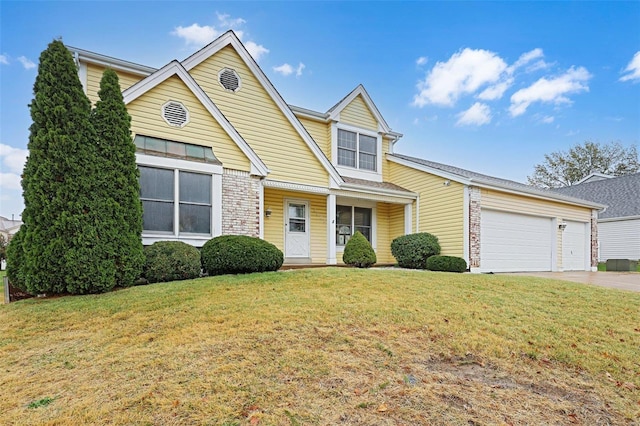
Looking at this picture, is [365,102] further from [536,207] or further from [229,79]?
[536,207]

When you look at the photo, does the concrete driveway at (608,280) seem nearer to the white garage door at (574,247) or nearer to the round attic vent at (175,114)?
the white garage door at (574,247)

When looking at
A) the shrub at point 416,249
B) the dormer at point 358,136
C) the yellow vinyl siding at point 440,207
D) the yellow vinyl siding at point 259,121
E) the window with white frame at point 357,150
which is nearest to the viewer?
the yellow vinyl siding at point 259,121

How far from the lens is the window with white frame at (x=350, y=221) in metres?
14.5

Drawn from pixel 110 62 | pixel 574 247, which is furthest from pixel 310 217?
pixel 574 247

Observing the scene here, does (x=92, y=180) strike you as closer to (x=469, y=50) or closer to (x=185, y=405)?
(x=185, y=405)

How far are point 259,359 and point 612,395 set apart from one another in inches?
140

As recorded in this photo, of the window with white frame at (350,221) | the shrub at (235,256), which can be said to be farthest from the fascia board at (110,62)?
the window with white frame at (350,221)

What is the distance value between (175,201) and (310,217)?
18.5ft

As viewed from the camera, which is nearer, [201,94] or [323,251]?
[201,94]

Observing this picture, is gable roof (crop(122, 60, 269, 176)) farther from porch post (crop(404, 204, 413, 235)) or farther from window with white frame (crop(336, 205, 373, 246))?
porch post (crop(404, 204, 413, 235))

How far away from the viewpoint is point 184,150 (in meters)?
9.45

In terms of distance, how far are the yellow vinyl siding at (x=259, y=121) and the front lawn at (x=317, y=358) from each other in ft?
20.6

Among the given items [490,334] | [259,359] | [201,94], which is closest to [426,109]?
[201,94]

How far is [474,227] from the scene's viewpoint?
12547 millimetres
